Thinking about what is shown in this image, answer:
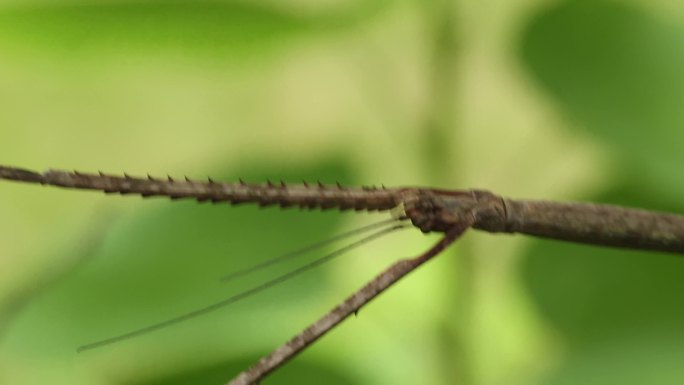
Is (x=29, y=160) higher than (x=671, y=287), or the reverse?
(x=29, y=160)

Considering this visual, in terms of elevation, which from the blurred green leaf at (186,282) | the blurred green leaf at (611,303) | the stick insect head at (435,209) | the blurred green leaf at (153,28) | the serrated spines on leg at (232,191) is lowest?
the blurred green leaf at (611,303)

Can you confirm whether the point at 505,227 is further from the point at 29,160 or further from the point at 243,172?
the point at 29,160

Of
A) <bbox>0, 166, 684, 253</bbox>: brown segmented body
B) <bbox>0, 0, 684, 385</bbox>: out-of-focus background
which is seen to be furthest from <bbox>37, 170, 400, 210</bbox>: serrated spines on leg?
<bbox>0, 0, 684, 385</bbox>: out-of-focus background

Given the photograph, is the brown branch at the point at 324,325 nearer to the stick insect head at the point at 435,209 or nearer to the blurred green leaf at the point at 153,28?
the stick insect head at the point at 435,209

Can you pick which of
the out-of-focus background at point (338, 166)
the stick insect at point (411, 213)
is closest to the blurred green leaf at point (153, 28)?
the out-of-focus background at point (338, 166)

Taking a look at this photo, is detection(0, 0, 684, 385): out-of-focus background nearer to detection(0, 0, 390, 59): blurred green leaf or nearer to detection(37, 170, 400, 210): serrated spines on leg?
detection(0, 0, 390, 59): blurred green leaf

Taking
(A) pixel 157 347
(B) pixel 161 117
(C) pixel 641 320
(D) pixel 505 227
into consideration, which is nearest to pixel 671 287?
(C) pixel 641 320

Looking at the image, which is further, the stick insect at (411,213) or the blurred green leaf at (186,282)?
the blurred green leaf at (186,282)

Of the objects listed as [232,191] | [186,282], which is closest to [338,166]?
[186,282]

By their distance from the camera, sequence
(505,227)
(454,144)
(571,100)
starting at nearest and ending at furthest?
1. (505,227)
2. (571,100)
3. (454,144)
